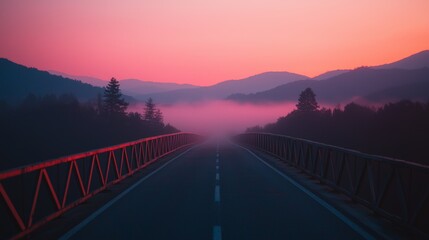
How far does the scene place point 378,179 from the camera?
11.1 metres

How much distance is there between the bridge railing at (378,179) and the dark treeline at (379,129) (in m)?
32.5

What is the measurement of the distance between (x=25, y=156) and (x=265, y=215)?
257 ft

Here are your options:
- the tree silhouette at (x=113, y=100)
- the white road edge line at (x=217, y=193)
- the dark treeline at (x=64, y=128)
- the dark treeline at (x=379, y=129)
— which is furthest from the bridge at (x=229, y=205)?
the tree silhouette at (x=113, y=100)

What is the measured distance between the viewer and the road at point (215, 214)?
9.20 m

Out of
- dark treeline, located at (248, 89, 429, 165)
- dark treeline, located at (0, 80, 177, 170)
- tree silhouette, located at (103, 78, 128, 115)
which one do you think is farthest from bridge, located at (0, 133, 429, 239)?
tree silhouette, located at (103, 78, 128, 115)

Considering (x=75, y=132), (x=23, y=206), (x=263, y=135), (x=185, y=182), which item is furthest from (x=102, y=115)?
(x=23, y=206)

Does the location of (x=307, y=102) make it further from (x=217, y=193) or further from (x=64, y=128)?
(x=217, y=193)

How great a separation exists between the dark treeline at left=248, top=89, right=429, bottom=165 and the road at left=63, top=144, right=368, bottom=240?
36.2 meters

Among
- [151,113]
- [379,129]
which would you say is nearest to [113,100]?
[151,113]

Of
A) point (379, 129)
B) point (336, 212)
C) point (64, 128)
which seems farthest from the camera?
point (64, 128)

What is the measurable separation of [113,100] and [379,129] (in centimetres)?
6070

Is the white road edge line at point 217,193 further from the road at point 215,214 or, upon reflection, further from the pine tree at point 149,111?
the pine tree at point 149,111

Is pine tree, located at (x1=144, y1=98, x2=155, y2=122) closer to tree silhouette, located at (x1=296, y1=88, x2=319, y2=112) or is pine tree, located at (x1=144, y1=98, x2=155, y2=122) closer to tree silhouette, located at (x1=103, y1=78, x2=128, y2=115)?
tree silhouette, located at (x1=103, y1=78, x2=128, y2=115)

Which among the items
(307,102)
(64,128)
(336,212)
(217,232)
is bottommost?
(336,212)
